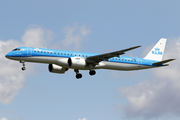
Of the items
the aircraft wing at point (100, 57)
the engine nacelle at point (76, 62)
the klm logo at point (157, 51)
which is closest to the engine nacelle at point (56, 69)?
the engine nacelle at point (76, 62)

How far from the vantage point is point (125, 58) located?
5722cm

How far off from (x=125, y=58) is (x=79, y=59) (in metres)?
9.27

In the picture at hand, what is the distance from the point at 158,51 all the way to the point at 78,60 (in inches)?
764

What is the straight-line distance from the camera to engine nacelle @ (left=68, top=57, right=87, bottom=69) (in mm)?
51094

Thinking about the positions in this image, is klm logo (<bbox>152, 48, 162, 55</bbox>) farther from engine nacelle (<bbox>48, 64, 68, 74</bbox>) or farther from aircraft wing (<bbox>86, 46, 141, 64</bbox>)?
engine nacelle (<bbox>48, 64, 68, 74</bbox>)

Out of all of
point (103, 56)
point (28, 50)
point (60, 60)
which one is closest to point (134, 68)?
point (103, 56)

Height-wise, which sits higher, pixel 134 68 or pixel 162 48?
pixel 162 48

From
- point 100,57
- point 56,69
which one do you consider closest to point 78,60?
point 100,57

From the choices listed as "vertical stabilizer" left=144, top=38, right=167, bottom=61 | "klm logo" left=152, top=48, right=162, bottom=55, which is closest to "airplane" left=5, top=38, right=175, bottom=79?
"vertical stabilizer" left=144, top=38, right=167, bottom=61

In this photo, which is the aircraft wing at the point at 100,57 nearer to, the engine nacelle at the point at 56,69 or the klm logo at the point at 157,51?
the engine nacelle at the point at 56,69

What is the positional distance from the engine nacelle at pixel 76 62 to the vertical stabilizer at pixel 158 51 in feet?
48.4

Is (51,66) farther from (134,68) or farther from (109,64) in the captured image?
(134,68)

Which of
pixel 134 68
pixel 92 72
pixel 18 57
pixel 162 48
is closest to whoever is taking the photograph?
pixel 18 57

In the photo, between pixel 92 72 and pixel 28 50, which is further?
pixel 92 72
